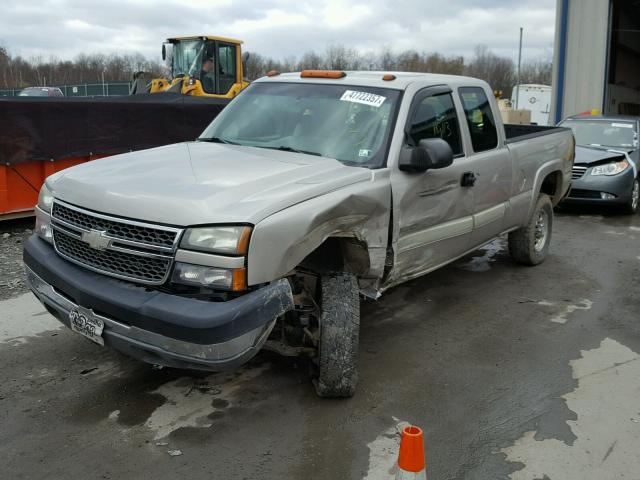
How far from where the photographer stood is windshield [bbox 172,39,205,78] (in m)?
18.3

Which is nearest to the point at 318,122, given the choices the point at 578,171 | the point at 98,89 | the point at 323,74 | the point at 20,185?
the point at 323,74

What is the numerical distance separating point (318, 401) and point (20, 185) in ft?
19.9

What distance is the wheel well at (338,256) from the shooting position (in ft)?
12.9

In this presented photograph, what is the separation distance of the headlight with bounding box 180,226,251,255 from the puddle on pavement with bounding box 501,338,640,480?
181 centimetres

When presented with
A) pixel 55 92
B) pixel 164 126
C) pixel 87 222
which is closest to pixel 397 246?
pixel 87 222

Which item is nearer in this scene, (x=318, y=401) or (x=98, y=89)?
(x=318, y=401)

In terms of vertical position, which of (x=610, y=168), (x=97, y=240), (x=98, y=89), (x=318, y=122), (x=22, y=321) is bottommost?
(x=22, y=321)

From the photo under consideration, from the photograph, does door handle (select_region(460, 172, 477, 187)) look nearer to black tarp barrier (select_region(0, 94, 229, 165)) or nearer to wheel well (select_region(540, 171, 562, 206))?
wheel well (select_region(540, 171, 562, 206))

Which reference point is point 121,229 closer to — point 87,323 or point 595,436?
point 87,323

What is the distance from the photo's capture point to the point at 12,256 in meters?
7.01

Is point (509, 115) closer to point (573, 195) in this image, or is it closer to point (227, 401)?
point (573, 195)

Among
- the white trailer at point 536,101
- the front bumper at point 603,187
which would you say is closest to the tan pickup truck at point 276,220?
the front bumper at point 603,187

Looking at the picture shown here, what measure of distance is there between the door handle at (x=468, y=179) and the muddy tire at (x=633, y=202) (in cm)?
650

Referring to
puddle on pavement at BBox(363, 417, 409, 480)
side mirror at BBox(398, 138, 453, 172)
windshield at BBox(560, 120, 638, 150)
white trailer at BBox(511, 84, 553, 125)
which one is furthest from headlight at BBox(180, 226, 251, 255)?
white trailer at BBox(511, 84, 553, 125)
